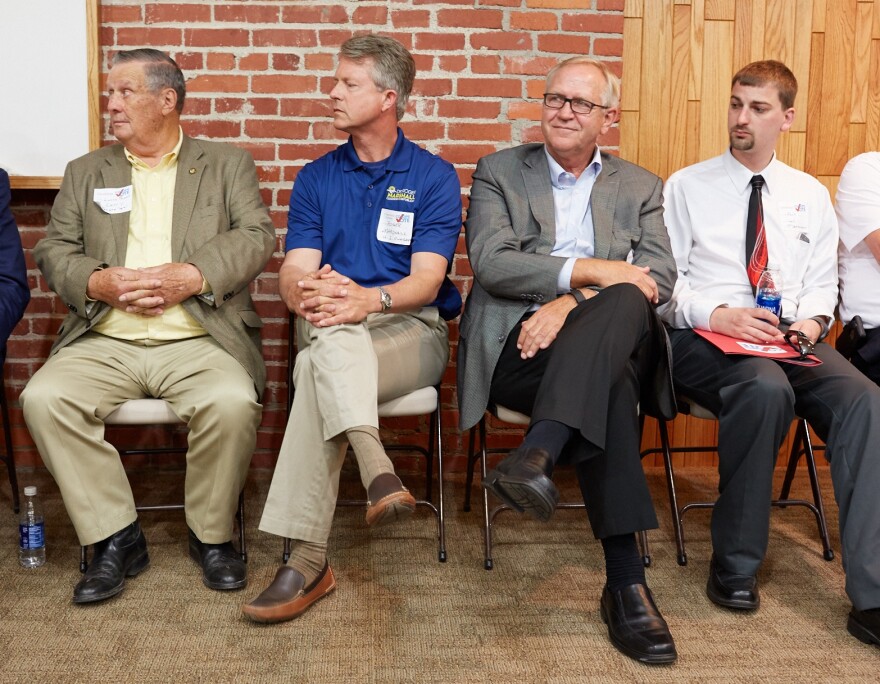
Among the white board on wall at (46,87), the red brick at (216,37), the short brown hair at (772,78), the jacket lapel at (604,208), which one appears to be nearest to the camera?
the jacket lapel at (604,208)

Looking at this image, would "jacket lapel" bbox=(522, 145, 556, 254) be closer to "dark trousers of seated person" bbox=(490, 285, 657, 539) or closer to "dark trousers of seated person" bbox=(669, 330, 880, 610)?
"dark trousers of seated person" bbox=(490, 285, 657, 539)

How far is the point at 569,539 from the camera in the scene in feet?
10.1

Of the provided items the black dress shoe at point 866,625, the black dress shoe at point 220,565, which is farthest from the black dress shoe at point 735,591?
the black dress shoe at point 220,565

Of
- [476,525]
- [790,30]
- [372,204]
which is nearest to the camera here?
[372,204]

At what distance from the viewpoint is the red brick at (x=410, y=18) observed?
3.54 m

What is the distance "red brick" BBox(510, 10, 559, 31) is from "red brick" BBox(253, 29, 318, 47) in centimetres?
78

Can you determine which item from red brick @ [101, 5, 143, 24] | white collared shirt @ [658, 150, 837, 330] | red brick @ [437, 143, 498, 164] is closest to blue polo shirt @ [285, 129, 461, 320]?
red brick @ [437, 143, 498, 164]

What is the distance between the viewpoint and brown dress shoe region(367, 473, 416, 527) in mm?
2229

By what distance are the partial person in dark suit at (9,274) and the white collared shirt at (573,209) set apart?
177 cm

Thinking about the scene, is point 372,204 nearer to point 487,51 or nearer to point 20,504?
point 487,51

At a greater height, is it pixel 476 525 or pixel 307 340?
pixel 307 340

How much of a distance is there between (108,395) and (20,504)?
36.9 inches

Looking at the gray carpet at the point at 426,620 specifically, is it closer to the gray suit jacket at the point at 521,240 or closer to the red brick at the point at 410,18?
the gray suit jacket at the point at 521,240

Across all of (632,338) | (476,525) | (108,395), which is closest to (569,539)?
(476,525)
